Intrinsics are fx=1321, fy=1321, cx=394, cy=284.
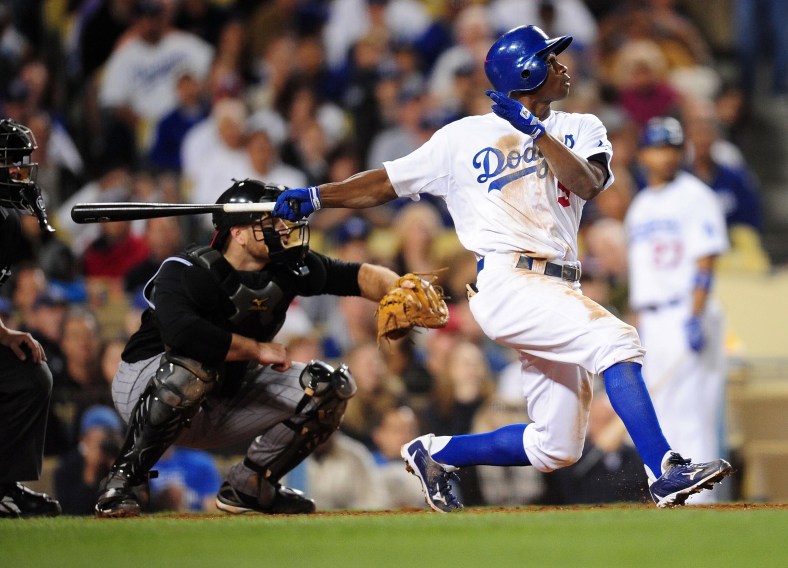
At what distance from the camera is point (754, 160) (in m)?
12.6

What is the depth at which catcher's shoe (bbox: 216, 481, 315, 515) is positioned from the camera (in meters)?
6.19

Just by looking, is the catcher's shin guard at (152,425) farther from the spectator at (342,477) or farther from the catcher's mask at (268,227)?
the spectator at (342,477)

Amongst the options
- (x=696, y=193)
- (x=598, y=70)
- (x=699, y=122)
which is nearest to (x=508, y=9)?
(x=598, y=70)

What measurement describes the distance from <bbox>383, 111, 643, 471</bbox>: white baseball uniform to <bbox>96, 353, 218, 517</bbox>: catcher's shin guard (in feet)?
3.96

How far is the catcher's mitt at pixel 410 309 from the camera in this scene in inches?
221

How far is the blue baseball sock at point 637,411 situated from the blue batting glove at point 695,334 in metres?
4.18

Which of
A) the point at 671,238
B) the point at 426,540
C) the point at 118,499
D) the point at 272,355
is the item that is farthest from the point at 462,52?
the point at 426,540

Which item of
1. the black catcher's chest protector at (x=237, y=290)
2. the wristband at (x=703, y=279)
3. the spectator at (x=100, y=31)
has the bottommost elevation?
the wristband at (x=703, y=279)

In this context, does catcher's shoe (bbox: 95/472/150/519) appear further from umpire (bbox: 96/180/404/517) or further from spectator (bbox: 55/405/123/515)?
spectator (bbox: 55/405/123/515)

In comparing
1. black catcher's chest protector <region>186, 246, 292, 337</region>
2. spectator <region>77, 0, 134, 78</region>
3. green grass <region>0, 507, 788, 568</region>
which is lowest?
green grass <region>0, 507, 788, 568</region>

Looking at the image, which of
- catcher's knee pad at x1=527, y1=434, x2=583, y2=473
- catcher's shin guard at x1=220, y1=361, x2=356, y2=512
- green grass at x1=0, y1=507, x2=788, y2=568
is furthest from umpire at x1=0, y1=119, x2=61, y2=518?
catcher's knee pad at x1=527, y1=434, x2=583, y2=473

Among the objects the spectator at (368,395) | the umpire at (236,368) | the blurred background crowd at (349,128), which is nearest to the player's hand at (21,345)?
the umpire at (236,368)

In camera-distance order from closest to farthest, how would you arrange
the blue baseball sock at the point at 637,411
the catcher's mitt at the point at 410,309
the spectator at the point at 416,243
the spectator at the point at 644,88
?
the blue baseball sock at the point at 637,411 → the catcher's mitt at the point at 410,309 → the spectator at the point at 416,243 → the spectator at the point at 644,88

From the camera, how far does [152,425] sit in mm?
5738
